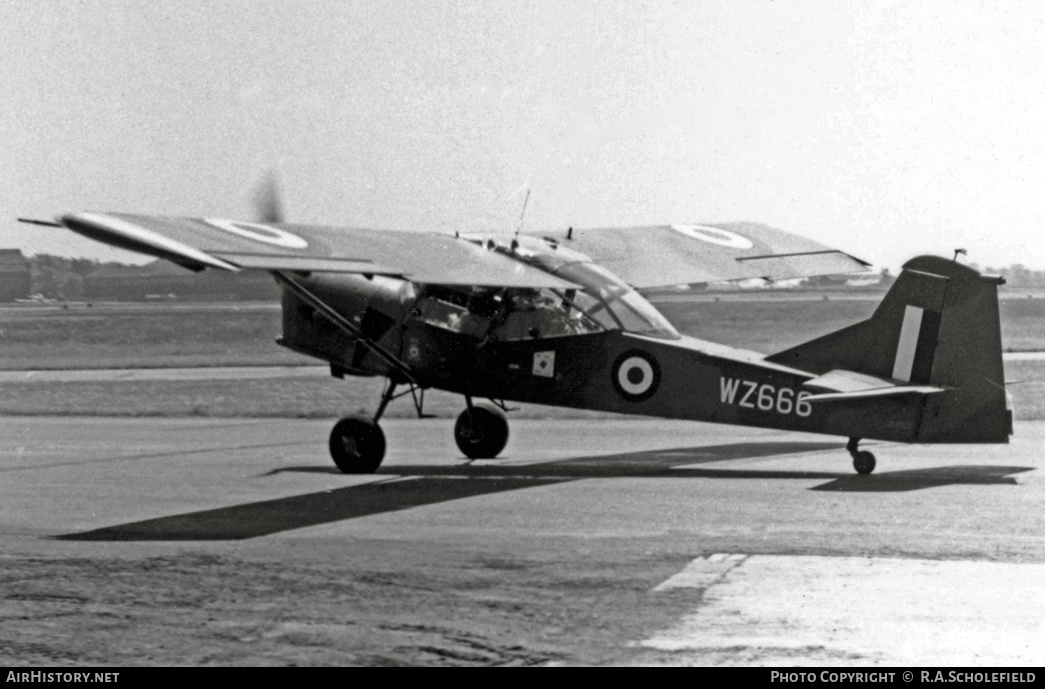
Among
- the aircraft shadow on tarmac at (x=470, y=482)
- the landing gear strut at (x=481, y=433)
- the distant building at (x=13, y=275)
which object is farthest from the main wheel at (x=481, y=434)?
the distant building at (x=13, y=275)

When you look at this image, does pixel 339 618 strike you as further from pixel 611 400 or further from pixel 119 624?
pixel 611 400

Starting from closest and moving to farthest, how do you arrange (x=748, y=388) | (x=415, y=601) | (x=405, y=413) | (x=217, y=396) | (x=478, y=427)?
1. (x=415, y=601)
2. (x=748, y=388)
3. (x=478, y=427)
4. (x=405, y=413)
5. (x=217, y=396)

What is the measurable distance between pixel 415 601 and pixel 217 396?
1860 cm

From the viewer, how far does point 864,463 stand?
14.2 m

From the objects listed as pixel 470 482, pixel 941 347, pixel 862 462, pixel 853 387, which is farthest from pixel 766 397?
pixel 470 482

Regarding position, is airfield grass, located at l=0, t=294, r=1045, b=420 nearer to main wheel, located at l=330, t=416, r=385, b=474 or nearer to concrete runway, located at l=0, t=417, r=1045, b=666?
concrete runway, located at l=0, t=417, r=1045, b=666

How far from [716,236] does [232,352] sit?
27431 millimetres

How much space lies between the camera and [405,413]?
23.6 meters

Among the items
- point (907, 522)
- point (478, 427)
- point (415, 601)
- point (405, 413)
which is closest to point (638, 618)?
point (415, 601)

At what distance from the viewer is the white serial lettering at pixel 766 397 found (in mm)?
13906

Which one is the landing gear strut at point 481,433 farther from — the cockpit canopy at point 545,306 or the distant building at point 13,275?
the distant building at point 13,275

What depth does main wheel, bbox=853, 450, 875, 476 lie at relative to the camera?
14.2m

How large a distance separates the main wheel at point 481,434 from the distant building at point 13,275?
3071 inches

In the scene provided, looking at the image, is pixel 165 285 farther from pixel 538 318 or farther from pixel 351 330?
pixel 538 318
